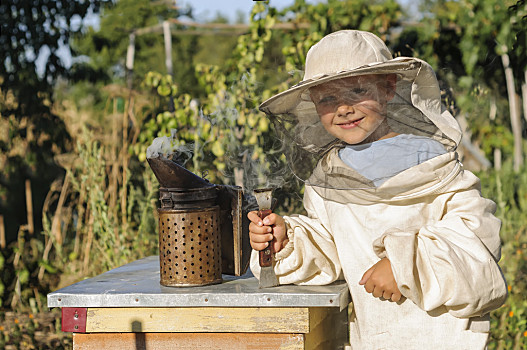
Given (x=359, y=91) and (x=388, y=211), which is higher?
(x=359, y=91)

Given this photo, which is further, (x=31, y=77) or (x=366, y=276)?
(x=31, y=77)

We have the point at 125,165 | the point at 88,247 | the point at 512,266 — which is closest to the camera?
the point at 512,266

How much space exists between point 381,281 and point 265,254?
0.38m

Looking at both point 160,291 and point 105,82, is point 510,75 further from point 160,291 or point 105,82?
point 160,291

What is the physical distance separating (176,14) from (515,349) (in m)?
11.0

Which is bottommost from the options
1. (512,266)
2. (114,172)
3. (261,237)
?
(512,266)

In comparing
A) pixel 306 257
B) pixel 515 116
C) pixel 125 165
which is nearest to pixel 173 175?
pixel 306 257

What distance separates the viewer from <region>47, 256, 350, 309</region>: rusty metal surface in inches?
69.3

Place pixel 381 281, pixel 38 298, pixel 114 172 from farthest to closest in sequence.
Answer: pixel 114 172
pixel 38 298
pixel 381 281

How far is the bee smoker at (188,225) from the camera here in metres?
1.92

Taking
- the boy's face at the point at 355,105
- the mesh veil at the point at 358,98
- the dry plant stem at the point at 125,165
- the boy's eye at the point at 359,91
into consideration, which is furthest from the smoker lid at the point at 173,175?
the dry plant stem at the point at 125,165

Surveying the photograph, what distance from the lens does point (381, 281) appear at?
69.3 inches

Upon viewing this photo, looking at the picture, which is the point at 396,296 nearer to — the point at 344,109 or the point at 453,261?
the point at 453,261

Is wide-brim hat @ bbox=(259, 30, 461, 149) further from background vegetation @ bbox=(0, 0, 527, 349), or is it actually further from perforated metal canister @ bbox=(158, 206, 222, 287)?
background vegetation @ bbox=(0, 0, 527, 349)
